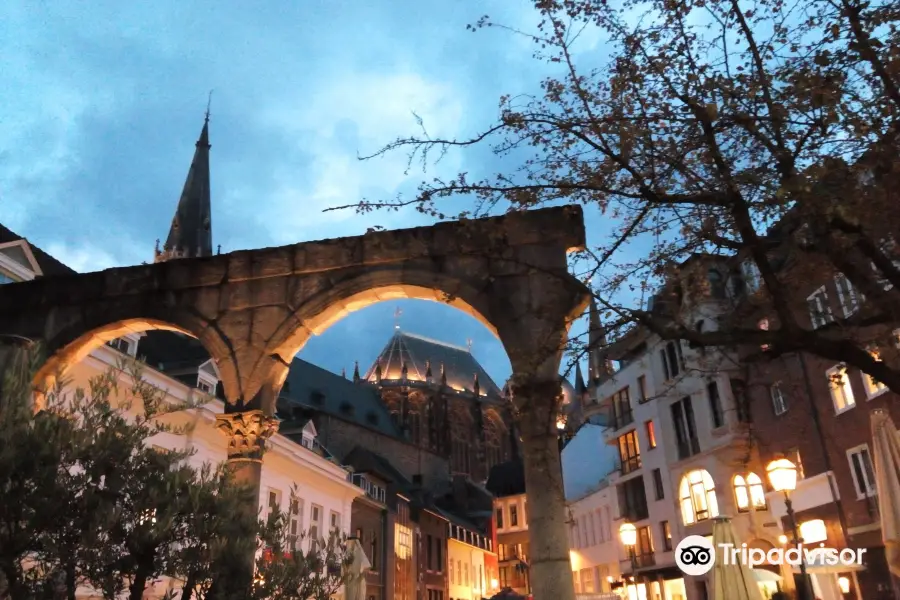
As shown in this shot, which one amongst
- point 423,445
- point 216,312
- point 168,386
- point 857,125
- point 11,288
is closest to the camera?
point 857,125

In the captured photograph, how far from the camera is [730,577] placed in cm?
988

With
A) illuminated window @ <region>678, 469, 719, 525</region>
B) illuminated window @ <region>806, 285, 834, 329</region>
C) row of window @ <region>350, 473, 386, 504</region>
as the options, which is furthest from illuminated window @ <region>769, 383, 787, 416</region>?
row of window @ <region>350, 473, 386, 504</region>

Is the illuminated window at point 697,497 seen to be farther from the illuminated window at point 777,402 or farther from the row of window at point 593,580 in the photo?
the row of window at point 593,580

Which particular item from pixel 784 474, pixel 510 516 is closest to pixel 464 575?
pixel 510 516

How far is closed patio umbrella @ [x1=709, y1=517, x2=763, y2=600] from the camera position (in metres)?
9.66

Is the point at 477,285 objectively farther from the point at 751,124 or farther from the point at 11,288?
the point at 11,288

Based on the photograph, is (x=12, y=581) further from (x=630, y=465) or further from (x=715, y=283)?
(x=630, y=465)

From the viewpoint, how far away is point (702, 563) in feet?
44.3

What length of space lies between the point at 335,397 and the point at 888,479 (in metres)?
56.9

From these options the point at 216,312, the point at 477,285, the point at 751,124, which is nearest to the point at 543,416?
the point at 477,285

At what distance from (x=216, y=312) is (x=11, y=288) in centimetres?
373

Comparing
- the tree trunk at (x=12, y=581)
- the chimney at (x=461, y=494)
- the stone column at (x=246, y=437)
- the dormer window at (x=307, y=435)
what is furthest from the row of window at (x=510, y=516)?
the tree trunk at (x=12, y=581)

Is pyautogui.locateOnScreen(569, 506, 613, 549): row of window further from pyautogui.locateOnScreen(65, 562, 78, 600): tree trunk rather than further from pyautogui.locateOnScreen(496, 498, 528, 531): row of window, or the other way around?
pyautogui.locateOnScreen(65, 562, 78, 600): tree trunk

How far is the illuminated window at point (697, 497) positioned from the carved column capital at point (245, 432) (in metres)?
19.9
